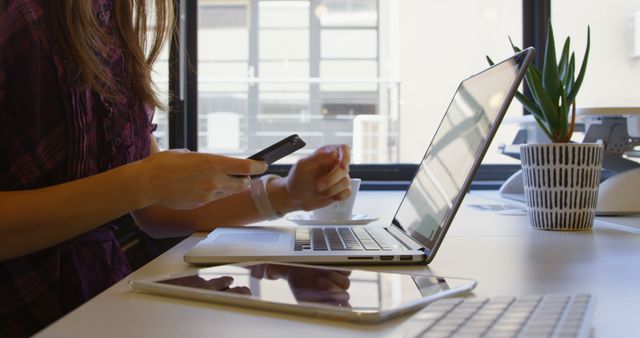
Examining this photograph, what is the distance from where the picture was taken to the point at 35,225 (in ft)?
2.35

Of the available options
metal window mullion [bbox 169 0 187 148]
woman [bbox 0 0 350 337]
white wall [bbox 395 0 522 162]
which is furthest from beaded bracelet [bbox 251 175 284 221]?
white wall [bbox 395 0 522 162]

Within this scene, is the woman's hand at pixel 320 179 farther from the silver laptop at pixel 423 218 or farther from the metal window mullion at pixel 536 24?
the metal window mullion at pixel 536 24

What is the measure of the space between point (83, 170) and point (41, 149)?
65mm

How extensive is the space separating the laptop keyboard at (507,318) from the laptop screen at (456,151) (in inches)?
9.6

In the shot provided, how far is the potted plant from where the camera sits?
958 millimetres

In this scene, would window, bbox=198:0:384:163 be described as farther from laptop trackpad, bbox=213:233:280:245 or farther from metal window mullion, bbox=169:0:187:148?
laptop trackpad, bbox=213:233:280:245

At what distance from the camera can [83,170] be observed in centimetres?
87

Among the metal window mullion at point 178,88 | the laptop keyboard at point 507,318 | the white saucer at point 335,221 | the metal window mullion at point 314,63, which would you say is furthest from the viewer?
the metal window mullion at point 314,63

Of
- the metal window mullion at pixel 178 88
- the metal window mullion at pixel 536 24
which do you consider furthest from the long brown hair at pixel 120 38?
the metal window mullion at pixel 536 24

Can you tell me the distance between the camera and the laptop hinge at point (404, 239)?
735mm

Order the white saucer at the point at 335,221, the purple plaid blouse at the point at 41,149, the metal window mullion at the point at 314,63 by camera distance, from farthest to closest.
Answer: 1. the metal window mullion at the point at 314,63
2. the white saucer at the point at 335,221
3. the purple plaid blouse at the point at 41,149

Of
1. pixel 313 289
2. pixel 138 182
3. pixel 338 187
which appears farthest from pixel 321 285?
pixel 338 187

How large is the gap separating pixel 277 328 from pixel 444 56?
196 cm

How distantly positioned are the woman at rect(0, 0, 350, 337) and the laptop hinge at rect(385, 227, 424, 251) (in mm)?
97
